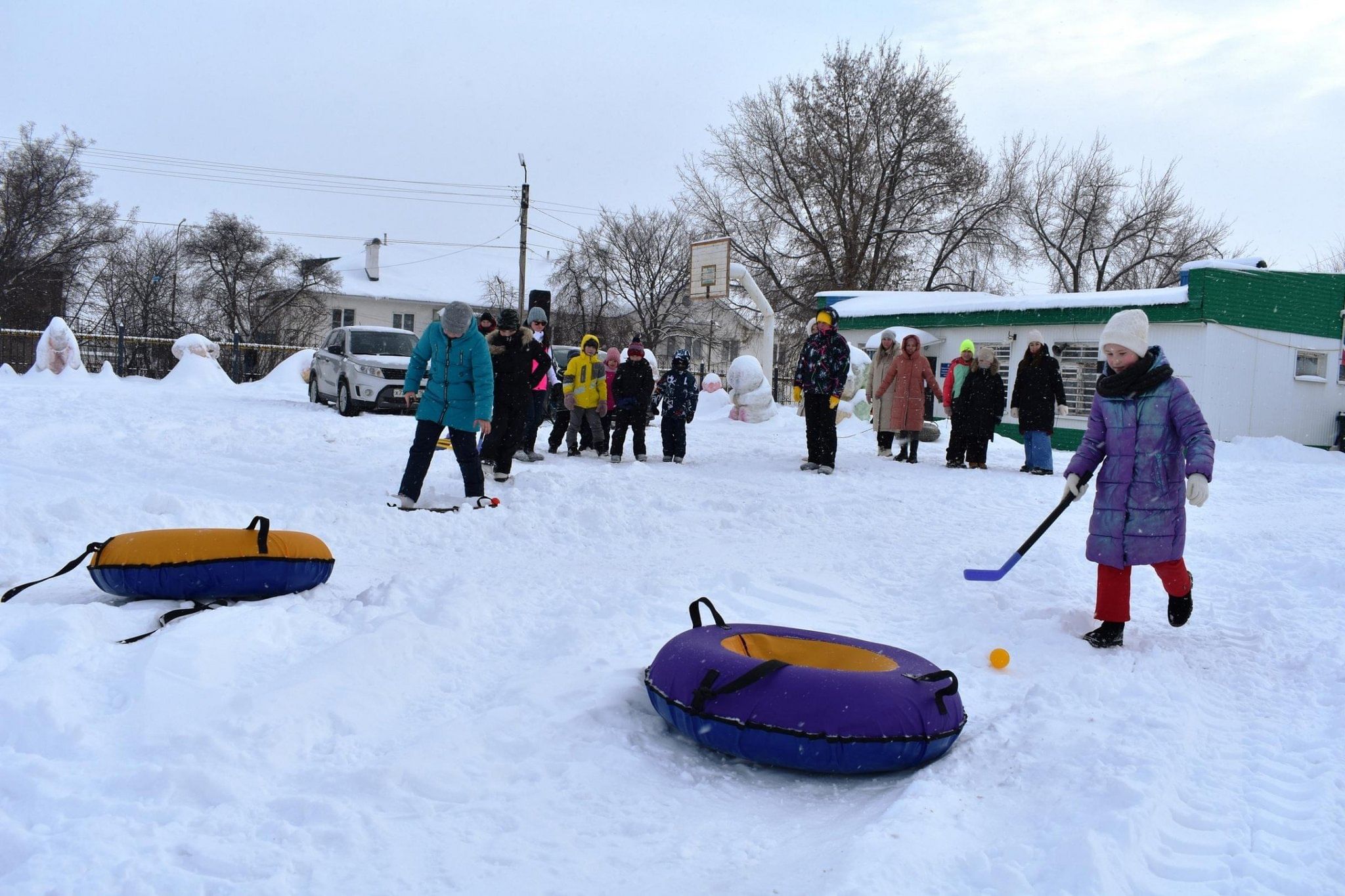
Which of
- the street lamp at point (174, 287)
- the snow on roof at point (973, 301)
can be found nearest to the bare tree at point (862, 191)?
the snow on roof at point (973, 301)

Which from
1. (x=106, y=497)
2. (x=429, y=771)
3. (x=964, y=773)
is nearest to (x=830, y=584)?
(x=964, y=773)

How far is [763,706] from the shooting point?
3.54 metres

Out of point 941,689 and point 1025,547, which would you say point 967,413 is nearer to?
point 1025,547

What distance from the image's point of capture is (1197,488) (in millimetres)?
4551

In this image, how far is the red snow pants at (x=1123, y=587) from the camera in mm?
→ 4949

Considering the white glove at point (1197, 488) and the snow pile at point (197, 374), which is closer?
the white glove at point (1197, 488)

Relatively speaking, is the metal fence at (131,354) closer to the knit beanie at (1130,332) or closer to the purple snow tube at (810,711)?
the knit beanie at (1130,332)

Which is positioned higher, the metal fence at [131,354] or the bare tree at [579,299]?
the bare tree at [579,299]

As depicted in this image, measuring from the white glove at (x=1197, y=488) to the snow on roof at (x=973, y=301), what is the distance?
15.0m

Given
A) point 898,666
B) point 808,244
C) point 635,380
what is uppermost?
point 808,244

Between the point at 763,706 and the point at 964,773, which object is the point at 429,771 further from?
the point at 964,773

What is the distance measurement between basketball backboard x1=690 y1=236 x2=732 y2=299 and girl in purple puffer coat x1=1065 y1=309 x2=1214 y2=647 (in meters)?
19.3

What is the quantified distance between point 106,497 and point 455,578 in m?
3.17

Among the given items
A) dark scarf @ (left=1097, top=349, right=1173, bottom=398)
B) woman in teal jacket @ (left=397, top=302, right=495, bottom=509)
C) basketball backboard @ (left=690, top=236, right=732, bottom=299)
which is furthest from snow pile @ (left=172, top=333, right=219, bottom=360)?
dark scarf @ (left=1097, top=349, right=1173, bottom=398)
